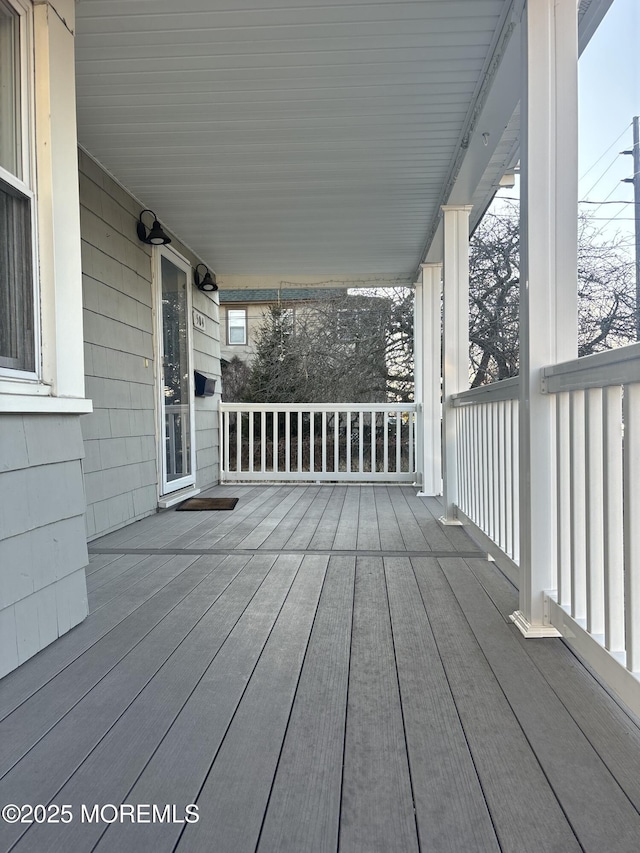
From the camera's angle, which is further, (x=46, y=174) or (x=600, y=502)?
(x=46, y=174)

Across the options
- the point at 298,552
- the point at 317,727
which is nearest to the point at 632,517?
the point at 317,727

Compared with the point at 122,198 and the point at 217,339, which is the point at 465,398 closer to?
the point at 122,198

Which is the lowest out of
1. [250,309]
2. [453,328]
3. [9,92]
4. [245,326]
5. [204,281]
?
[453,328]

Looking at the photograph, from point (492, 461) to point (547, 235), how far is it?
120 cm

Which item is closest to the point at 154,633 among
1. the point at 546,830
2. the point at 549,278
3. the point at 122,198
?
the point at 546,830

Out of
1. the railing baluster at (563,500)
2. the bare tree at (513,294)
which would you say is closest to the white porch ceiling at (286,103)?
the bare tree at (513,294)

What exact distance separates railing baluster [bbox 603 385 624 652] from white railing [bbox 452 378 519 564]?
812mm

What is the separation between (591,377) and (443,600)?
1159 millimetres

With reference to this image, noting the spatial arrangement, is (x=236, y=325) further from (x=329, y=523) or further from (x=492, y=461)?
(x=492, y=461)

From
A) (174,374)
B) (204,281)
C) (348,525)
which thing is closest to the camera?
(348,525)

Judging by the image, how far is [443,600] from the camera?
232cm

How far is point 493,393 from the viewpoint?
2678 mm

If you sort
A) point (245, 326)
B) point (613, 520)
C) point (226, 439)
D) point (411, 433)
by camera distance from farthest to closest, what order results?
1. point (245, 326)
2. point (226, 439)
3. point (411, 433)
4. point (613, 520)

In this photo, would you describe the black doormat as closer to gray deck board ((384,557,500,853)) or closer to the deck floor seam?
the deck floor seam
